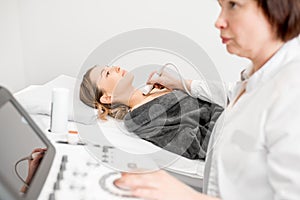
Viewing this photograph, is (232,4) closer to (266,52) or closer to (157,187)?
(266,52)

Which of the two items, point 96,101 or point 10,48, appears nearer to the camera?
point 96,101

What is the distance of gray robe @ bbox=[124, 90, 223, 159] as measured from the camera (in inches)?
56.1

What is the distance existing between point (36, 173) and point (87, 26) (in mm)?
1575

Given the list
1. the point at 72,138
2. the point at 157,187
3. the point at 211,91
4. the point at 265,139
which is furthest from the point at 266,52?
the point at 211,91

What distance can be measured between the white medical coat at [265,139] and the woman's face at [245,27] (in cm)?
5

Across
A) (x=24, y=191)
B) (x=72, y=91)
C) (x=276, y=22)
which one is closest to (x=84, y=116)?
(x=72, y=91)

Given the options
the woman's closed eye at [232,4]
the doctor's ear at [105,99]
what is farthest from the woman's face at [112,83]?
the woman's closed eye at [232,4]

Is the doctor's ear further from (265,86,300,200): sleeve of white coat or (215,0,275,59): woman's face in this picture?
(265,86,300,200): sleeve of white coat

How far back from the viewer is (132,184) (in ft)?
2.14

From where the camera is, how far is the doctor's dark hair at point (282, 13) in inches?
26.5

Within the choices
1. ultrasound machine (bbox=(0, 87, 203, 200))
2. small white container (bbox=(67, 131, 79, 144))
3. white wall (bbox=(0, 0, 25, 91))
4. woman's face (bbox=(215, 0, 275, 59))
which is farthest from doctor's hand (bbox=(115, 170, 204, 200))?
white wall (bbox=(0, 0, 25, 91))

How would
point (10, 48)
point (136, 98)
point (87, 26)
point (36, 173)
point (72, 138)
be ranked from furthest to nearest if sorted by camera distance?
point (87, 26), point (10, 48), point (136, 98), point (72, 138), point (36, 173)

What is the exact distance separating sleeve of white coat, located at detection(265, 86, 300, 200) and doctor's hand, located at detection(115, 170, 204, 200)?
0.49 feet

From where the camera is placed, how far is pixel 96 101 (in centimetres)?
177
